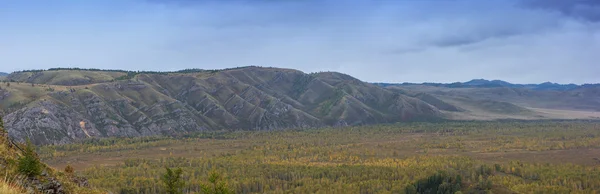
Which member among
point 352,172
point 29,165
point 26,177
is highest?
point 29,165

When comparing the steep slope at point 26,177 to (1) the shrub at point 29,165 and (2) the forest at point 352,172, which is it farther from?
(2) the forest at point 352,172

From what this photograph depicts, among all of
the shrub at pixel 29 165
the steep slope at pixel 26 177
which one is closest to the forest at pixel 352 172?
the steep slope at pixel 26 177

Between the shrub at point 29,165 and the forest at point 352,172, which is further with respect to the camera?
the forest at point 352,172

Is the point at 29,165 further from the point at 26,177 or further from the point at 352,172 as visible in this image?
the point at 352,172

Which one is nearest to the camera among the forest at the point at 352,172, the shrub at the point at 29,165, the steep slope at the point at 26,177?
the steep slope at the point at 26,177

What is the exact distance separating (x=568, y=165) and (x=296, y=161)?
105m

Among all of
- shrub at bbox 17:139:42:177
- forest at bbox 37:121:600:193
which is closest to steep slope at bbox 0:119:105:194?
shrub at bbox 17:139:42:177

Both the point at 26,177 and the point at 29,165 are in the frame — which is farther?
the point at 29,165

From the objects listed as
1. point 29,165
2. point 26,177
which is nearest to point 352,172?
point 29,165

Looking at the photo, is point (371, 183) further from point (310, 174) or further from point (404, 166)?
point (404, 166)

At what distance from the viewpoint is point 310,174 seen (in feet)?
488

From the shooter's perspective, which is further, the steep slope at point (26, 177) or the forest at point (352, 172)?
the forest at point (352, 172)

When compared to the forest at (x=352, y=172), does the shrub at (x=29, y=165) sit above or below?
above

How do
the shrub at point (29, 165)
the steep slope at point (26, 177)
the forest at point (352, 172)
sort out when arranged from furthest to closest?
the forest at point (352, 172) < the shrub at point (29, 165) < the steep slope at point (26, 177)
